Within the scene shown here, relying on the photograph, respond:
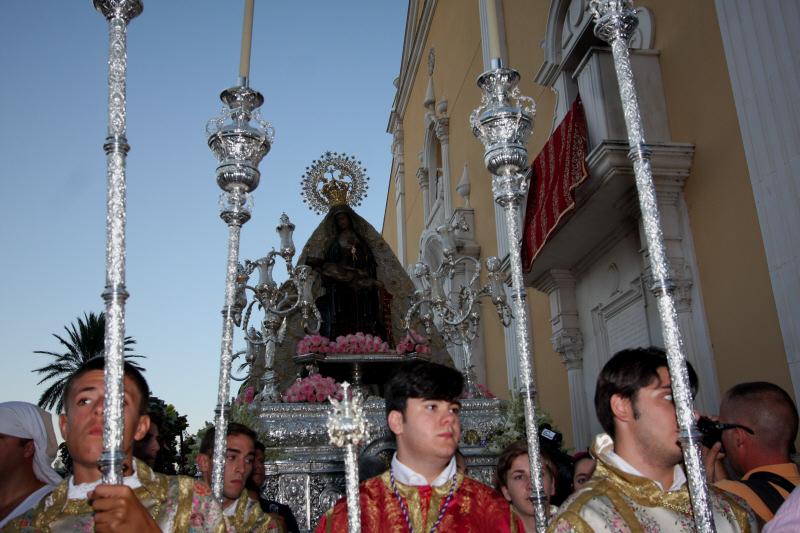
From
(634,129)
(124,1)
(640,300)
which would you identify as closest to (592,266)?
(640,300)

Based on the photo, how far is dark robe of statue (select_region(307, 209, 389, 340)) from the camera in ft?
24.4

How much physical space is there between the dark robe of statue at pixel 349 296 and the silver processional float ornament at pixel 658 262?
17.4 feet

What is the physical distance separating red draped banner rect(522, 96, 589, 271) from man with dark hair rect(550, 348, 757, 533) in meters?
4.09

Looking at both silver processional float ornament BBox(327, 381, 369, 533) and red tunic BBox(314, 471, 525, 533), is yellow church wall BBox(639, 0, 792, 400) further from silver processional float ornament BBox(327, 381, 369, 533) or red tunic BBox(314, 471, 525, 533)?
silver processional float ornament BBox(327, 381, 369, 533)

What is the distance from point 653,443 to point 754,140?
141 inches

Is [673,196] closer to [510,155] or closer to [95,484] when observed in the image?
[510,155]

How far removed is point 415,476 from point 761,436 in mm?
1299

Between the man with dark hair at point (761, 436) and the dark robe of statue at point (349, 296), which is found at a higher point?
the dark robe of statue at point (349, 296)

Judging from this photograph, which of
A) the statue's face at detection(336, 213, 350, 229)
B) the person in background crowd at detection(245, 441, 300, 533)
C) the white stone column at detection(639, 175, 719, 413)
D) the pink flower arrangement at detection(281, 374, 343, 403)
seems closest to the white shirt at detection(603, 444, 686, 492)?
the person in background crowd at detection(245, 441, 300, 533)

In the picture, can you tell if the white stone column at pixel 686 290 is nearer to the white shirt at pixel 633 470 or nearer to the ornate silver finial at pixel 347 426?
the white shirt at pixel 633 470

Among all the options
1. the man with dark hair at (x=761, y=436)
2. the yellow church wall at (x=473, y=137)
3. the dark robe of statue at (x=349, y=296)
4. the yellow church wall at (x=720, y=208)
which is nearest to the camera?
the man with dark hair at (x=761, y=436)

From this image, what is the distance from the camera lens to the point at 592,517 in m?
1.93

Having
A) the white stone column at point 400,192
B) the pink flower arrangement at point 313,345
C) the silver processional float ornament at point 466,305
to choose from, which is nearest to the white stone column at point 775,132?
the silver processional float ornament at point 466,305

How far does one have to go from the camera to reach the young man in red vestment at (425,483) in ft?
7.82
